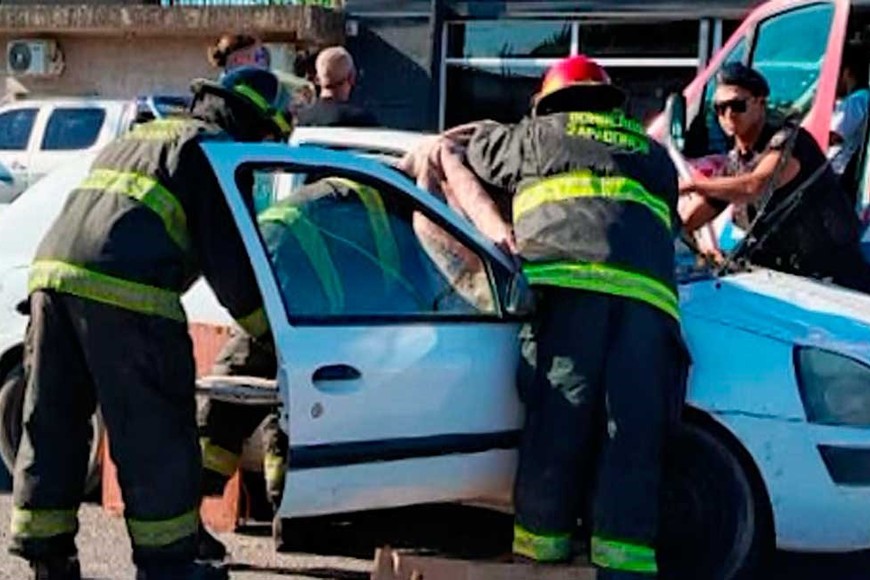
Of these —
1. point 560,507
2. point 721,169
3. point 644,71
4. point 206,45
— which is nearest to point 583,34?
point 644,71

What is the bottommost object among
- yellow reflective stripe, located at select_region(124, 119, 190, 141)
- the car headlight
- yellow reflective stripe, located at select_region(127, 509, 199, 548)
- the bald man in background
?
yellow reflective stripe, located at select_region(127, 509, 199, 548)

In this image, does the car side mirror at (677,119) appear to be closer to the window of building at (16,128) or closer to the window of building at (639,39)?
the window of building at (639,39)

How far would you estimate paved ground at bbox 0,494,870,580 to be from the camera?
234 inches

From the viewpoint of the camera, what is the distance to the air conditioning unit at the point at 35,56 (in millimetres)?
21016

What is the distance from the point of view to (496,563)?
16.8ft

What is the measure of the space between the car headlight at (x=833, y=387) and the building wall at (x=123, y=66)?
15255mm

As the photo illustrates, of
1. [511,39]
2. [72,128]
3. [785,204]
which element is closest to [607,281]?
Result: [785,204]

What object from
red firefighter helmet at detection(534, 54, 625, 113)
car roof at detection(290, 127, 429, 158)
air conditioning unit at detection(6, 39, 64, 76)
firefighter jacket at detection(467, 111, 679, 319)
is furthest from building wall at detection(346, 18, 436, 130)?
firefighter jacket at detection(467, 111, 679, 319)

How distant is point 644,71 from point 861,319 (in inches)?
478

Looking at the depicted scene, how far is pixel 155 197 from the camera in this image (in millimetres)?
4941

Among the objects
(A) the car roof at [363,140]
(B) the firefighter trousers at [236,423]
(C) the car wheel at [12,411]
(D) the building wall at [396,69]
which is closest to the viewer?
(B) the firefighter trousers at [236,423]

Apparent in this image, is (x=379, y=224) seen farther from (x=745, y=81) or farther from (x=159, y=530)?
(x=745, y=81)

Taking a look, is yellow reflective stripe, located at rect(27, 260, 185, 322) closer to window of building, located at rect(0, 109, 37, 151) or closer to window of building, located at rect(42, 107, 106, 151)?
window of building, located at rect(42, 107, 106, 151)

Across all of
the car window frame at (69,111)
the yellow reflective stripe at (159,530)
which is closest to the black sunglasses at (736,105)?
the yellow reflective stripe at (159,530)
